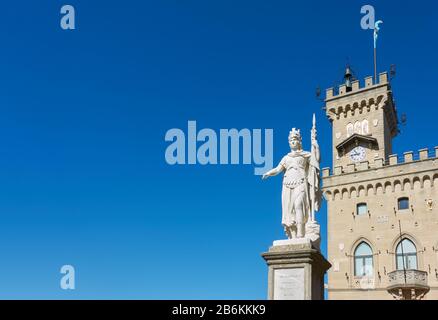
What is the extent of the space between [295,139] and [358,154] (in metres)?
36.2

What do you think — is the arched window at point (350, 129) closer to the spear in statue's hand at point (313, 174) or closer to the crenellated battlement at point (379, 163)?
the crenellated battlement at point (379, 163)

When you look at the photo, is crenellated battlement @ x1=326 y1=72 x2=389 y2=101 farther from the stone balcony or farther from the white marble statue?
the white marble statue

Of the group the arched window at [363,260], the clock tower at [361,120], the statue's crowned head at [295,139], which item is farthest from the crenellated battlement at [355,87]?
the statue's crowned head at [295,139]

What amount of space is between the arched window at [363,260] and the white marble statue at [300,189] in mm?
31919

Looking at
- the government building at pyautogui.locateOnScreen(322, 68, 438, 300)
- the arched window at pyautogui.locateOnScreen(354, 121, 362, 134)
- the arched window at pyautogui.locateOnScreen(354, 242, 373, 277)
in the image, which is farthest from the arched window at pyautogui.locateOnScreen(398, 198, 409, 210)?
the arched window at pyautogui.locateOnScreen(354, 121, 362, 134)

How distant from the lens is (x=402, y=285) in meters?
40.4

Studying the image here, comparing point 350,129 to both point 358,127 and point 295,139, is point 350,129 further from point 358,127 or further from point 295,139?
point 295,139

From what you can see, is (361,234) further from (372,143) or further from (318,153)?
(318,153)

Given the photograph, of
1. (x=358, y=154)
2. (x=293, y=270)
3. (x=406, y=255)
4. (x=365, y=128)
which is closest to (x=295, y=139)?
(x=293, y=270)

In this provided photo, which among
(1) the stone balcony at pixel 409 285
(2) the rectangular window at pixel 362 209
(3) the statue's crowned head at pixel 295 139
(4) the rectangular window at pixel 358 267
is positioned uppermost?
(2) the rectangular window at pixel 362 209

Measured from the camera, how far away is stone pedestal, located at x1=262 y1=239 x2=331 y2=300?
1271 cm

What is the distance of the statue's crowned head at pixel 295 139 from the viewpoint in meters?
14.7
